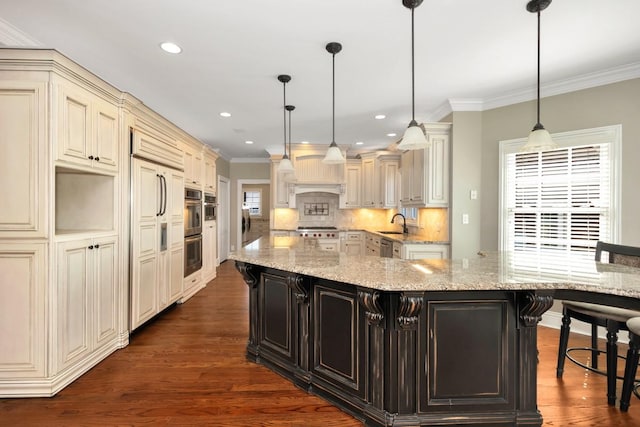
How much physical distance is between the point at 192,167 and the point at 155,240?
4.67 ft

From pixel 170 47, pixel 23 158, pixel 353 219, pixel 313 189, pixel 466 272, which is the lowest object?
pixel 466 272

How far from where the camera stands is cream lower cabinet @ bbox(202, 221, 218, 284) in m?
5.14

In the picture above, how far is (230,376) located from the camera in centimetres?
242

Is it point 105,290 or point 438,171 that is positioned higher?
point 438,171

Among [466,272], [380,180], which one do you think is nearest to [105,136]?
[466,272]

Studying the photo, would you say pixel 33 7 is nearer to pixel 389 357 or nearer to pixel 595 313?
pixel 389 357

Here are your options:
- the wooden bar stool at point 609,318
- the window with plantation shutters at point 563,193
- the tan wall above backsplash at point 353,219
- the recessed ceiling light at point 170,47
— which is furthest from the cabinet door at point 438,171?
the recessed ceiling light at point 170,47

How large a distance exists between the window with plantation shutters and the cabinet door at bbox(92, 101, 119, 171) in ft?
13.3

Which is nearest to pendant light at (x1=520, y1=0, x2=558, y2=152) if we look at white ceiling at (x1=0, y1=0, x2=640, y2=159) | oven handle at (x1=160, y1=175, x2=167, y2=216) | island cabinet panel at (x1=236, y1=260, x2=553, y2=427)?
white ceiling at (x1=0, y1=0, x2=640, y2=159)

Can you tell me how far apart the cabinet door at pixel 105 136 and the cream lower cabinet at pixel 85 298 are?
25.1 inches

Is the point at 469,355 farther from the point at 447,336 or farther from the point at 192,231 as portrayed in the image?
the point at 192,231

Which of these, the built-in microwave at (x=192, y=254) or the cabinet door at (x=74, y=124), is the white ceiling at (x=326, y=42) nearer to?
the cabinet door at (x=74, y=124)

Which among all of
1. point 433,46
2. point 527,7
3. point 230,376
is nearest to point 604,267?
point 527,7

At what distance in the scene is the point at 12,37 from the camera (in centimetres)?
237
